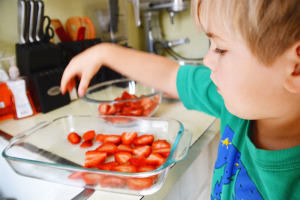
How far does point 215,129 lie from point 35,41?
0.66 m

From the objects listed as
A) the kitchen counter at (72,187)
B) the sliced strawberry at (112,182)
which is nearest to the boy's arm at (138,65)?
the kitchen counter at (72,187)

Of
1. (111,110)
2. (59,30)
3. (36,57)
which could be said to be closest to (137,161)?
(111,110)

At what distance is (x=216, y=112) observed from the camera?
→ 645 millimetres

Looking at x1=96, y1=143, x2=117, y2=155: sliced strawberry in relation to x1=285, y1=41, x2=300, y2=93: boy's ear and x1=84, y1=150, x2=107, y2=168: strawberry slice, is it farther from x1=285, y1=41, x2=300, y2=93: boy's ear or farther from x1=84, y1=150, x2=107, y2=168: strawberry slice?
x1=285, y1=41, x2=300, y2=93: boy's ear

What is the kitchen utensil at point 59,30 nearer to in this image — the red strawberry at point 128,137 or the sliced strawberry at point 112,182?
the red strawberry at point 128,137

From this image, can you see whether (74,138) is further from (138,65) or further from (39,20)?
(39,20)

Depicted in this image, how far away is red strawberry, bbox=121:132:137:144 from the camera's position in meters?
0.62

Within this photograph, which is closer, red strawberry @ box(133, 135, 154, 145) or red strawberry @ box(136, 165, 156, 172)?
red strawberry @ box(136, 165, 156, 172)

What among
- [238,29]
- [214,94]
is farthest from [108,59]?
[238,29]

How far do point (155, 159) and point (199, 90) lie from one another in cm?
23

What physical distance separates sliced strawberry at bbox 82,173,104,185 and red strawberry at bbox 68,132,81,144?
190 millimetres

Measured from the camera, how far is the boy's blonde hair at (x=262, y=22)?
0.29 meters

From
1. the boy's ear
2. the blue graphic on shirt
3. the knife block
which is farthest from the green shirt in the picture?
the knife block

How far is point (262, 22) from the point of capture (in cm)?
31
